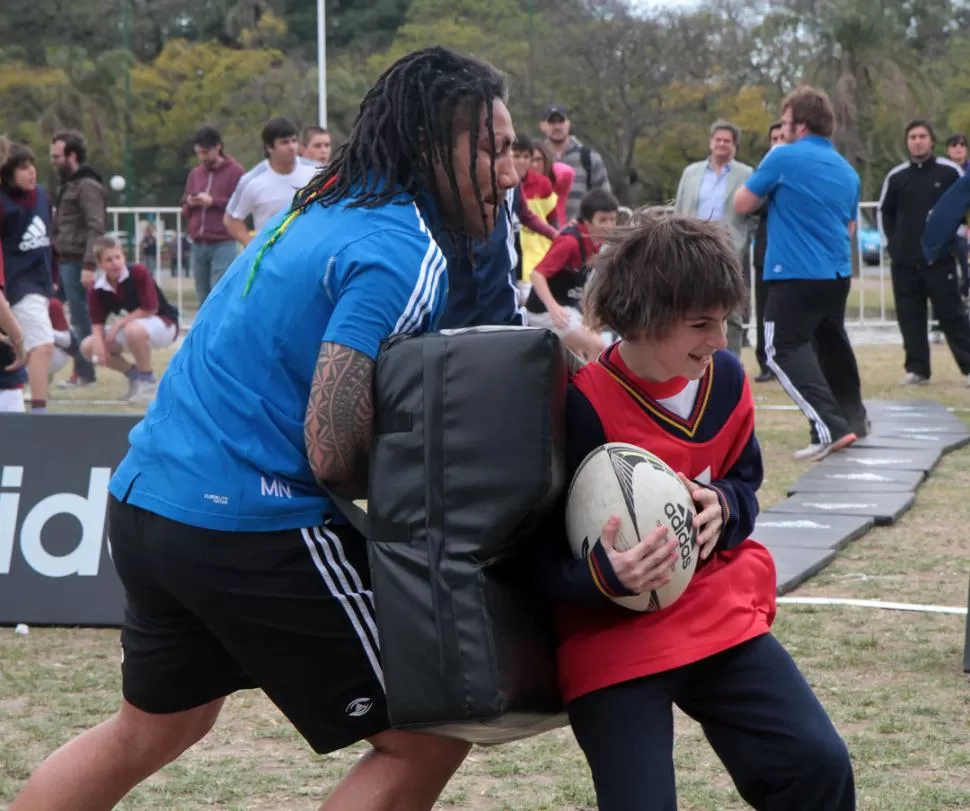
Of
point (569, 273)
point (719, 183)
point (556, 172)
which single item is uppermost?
point (556, 172)

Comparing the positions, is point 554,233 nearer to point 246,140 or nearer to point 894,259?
point 894,259

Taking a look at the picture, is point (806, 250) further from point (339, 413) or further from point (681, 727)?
point (339, 413)

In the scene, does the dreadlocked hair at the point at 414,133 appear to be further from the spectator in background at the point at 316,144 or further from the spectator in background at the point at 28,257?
the spectator in background at the point at 316,144

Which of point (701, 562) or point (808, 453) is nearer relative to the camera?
point (701, 562)

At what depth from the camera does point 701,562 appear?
118 inches

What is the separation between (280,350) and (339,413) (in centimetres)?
20

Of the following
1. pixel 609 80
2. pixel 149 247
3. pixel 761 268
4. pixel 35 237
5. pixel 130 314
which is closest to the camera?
pixel 35 237

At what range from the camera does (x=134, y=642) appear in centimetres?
313

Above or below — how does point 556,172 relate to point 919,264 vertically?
above

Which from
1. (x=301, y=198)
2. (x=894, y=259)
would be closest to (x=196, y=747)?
(x=301, y=198)

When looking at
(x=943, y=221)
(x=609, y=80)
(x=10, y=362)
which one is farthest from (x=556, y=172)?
(x=609, y=80)

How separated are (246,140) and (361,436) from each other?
3823 cm

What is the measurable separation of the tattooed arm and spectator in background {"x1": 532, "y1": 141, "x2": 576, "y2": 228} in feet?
31.8

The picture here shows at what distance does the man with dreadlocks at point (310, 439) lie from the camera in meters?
2.83
